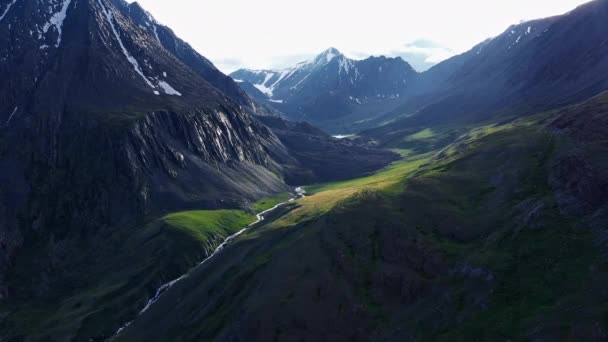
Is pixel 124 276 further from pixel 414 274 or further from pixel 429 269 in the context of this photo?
pixel 429 269

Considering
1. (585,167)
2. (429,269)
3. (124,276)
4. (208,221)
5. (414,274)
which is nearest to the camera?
(429,269)

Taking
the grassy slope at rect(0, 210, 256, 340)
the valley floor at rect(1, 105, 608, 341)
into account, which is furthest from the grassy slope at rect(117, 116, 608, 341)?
the grassy slope at rect(0, 210, 256, 340)

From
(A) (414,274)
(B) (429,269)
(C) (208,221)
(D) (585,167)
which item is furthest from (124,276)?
(D) (585,167)

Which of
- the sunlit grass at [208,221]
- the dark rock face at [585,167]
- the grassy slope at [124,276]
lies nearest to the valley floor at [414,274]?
the dark rock face at [585,167]

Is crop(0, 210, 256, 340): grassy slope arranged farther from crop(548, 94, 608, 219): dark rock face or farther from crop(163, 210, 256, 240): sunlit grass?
crop(548, 94, 608, 219): dark rock face

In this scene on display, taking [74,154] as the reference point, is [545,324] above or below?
below

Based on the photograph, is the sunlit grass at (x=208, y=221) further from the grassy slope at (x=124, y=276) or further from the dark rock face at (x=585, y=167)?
the dark rock face at (x=585, y=167)

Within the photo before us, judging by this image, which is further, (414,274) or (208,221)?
(208,221)

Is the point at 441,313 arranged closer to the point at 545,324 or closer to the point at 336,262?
the point at 545,324

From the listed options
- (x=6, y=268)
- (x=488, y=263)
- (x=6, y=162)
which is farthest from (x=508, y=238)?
(x=6, y=162)
